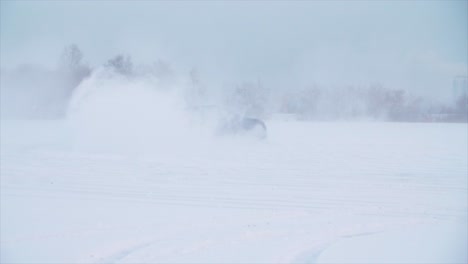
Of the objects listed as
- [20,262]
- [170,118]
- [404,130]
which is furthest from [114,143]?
[404,130]

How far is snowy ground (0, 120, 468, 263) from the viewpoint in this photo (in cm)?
552

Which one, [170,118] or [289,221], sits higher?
[170,118]

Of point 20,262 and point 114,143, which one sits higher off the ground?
point 114,143

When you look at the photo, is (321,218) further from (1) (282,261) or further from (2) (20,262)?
(2) (20,262)

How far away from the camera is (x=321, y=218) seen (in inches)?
269

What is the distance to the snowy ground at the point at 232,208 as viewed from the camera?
5523 millimetres

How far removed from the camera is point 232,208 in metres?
7.37

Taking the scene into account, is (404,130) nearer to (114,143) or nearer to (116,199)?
(114,143)

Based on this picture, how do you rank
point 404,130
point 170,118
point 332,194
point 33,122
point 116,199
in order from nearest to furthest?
point 116,199
point 332,194
point 170,118
point 404,130
point 33,122

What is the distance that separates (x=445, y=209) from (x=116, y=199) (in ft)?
15.1

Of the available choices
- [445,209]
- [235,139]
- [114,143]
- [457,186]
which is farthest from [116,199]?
[235,139]

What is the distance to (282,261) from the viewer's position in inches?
205

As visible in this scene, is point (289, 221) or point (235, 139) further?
point (235, 139)

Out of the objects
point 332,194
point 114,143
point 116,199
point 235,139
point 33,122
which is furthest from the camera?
point 33,122
